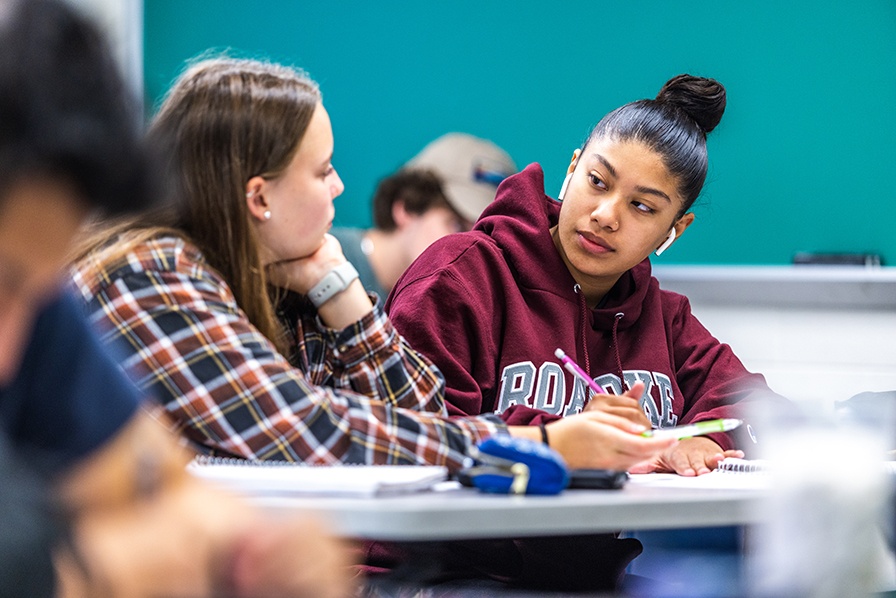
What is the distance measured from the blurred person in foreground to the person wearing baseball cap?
1978 mm

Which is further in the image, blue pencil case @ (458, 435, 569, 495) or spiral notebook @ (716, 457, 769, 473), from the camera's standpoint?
spiral notebook @ (716, 457, 769, 473)

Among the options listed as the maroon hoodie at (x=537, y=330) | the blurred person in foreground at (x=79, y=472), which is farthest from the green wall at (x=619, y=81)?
the blurred person in foreground at (x=79, y=472)

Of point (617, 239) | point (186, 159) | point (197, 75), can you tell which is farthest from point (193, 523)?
point (617, 239)

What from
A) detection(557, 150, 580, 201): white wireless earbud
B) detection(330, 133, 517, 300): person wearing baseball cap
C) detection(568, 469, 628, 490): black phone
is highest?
detection(557, 150, 580, 201): white wireless earbud

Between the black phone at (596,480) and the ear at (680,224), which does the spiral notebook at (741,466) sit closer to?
the black phone at (596,480)

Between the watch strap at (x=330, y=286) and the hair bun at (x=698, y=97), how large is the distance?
0.77m

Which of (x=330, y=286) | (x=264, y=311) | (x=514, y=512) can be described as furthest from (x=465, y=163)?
(x=514, y=512)

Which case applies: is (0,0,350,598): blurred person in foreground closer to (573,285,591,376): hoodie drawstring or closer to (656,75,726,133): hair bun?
(573,285,591,376): hoodie drawstring

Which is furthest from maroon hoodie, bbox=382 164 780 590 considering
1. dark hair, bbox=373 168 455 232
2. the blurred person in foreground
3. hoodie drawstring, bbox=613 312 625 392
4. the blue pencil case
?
dark hair, bbox=373 168 455 232

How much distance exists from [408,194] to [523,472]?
2.02m

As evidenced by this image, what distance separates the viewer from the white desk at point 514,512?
2.09 ft

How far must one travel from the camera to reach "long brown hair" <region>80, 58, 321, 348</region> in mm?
1075

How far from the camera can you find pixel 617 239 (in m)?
1.56

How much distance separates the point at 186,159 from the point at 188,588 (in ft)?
2.22
